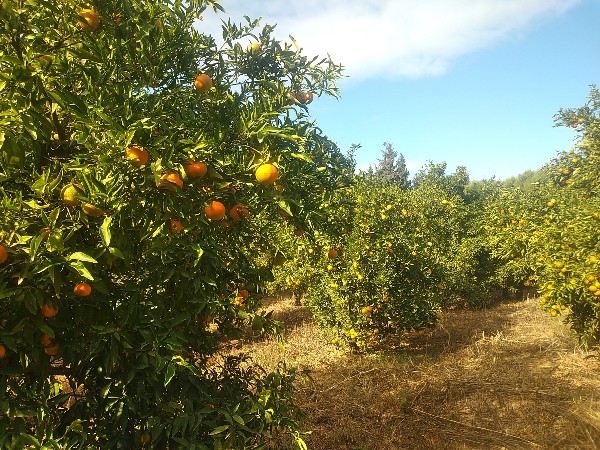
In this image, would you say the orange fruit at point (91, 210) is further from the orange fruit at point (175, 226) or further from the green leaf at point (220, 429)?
the green leaf at point (220, 429)

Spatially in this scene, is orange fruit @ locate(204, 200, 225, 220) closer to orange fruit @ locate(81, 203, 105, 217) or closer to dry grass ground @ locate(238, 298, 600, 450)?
orange fruit @ locate(81, 203, 105, 217)

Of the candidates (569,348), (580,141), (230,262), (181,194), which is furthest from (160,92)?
(569,348)

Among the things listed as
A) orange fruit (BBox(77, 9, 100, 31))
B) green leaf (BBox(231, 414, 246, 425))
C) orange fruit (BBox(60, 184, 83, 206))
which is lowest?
green leaf (BBox(231, 414, 246, 425))

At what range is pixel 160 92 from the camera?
2.10 metres

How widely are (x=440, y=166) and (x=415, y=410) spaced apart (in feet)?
65.0

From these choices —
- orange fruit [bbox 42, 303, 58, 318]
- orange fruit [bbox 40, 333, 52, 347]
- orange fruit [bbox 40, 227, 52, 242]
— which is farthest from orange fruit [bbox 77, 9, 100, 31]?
orange fruit [bbox 40, 333, 52, 347]

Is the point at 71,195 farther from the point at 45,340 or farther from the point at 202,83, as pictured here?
the point at 202,83

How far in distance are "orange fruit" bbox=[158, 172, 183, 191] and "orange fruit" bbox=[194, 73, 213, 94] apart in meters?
0.72

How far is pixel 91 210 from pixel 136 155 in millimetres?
268

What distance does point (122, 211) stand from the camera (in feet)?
5.51

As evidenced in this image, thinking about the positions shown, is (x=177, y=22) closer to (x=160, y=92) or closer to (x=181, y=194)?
(x=160, y=92)

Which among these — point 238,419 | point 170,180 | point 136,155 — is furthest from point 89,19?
point 238,419

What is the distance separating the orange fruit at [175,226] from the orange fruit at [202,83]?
2.67 feet

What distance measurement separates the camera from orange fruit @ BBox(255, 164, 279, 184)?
1.83 meters
